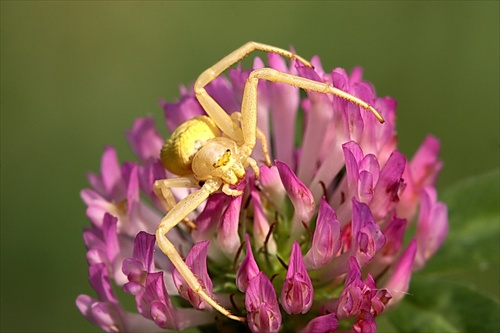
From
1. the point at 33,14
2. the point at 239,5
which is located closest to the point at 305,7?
the point at 239,5

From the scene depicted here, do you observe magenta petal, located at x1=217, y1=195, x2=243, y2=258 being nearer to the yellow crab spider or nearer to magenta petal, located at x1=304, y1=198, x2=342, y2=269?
the yellow crab spider

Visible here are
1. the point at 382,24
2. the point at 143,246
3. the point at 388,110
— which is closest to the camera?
the point at 143,246

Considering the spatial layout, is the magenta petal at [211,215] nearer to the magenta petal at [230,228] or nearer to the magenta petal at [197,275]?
the magenta petal at [230,228]

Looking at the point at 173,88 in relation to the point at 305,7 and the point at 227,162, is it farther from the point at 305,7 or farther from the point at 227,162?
the point at 227,162

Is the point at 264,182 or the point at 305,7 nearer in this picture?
the point at 264,182

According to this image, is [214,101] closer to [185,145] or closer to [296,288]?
[185,145]

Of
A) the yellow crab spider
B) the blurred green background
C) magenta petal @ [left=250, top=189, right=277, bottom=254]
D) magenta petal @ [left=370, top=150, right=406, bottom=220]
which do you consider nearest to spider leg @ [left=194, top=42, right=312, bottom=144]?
the yellow crab spider

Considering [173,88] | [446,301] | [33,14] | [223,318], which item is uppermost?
[33,14]

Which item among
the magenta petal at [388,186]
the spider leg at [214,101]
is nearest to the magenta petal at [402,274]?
the magenta petal at [388,186]
